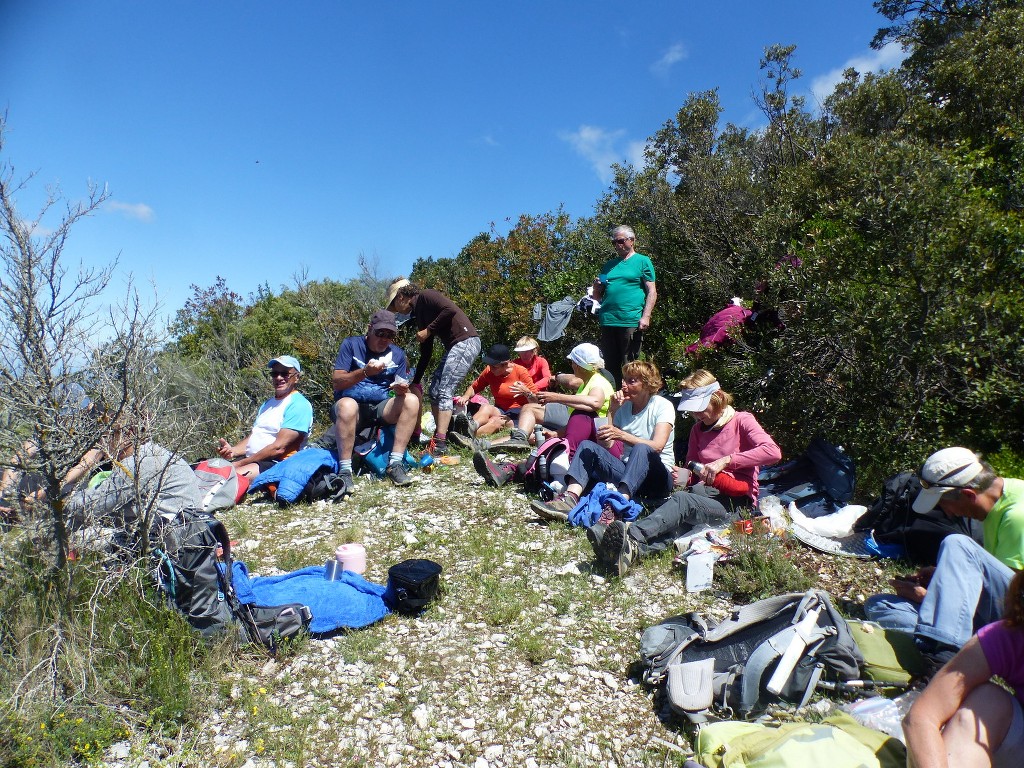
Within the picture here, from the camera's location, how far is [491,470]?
19.5 feet

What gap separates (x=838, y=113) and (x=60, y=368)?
1280cm

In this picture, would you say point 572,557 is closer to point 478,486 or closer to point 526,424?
point 478,486

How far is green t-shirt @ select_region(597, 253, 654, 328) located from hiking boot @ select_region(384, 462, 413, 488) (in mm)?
2697

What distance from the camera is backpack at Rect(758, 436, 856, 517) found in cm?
488

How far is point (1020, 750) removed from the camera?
2162mm

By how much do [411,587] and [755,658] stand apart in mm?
1862

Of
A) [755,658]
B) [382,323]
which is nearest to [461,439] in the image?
[382,323]

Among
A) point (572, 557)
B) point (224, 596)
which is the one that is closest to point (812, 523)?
point (572, 557)

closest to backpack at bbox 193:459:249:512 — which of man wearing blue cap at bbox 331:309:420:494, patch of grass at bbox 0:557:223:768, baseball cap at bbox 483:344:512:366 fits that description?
man wearing blue cap at bbox 331:309:420:494

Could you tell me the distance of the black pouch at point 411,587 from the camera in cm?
377

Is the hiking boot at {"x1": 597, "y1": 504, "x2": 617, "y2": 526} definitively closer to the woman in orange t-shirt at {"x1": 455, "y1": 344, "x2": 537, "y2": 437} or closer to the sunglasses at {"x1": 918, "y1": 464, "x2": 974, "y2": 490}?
the sunglasses at {"x1": 918, "y1": 464, "x2": 974, "y2": 490}

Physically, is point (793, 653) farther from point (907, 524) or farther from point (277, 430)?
point (277, 430)

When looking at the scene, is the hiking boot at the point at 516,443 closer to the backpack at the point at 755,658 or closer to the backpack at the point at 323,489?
the backpack at the point at 323,489

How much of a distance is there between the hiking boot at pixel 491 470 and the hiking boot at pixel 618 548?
1879mm
